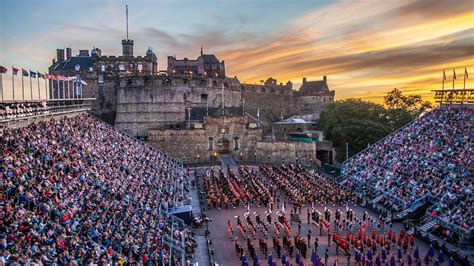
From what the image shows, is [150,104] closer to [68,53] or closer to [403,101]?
[68,53]

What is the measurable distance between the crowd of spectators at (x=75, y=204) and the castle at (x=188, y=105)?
2497cm

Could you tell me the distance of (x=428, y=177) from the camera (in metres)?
33.9

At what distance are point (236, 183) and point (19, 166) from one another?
24327 millimetres

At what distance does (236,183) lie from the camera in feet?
136

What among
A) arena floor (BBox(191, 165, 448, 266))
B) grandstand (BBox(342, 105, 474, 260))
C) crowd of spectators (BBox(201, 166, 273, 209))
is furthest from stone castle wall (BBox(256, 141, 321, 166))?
arena floor (BBox(191, 165, 448, 266))

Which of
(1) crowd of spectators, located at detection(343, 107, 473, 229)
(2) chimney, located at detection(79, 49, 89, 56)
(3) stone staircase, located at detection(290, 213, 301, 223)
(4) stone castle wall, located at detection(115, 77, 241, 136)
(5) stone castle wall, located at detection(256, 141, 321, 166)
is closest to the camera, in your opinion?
(1) crowd of spectators, located at detection(343, 107, 473, 229)

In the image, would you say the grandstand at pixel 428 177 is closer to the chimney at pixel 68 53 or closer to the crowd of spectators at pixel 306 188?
the crowd of spectators at pixel 306 188

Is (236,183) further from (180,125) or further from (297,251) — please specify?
(180,125)

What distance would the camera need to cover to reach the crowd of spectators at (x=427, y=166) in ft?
97.2

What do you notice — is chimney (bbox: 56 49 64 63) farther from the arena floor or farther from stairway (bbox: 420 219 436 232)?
stairway (bbox: 420 219 436 232)

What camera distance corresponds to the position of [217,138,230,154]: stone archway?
5941cm

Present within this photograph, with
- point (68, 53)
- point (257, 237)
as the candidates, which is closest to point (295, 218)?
point (257, 237)

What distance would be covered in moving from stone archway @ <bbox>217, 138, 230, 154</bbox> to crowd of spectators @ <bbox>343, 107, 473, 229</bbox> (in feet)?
62.2

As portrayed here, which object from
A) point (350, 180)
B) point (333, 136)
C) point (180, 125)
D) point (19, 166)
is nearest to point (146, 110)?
point (180, 125)
